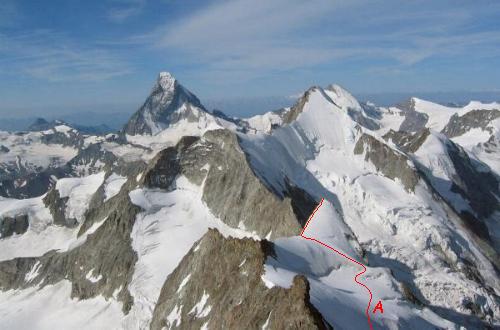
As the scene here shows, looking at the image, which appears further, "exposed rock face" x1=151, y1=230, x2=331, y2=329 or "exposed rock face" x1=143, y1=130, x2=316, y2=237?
"exposed rock face" x1=143, y1=130, x2=316, y2=237

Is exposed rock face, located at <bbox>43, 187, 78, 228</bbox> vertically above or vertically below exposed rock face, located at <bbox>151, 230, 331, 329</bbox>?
below

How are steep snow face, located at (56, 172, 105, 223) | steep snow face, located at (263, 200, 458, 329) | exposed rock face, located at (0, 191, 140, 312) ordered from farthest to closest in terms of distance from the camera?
steep snow face, located at (56, 172, 105, 223) → exposed rock face, located at (0, 191, 140, 312) → steep snow face, located at (263, 200, 458, 329)

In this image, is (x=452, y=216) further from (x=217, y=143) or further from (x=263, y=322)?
(x=263, y=322)

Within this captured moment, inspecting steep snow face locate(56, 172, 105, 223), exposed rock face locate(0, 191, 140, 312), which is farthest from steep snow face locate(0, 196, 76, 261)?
exposed rock face locate(0, 191, 140, 312)

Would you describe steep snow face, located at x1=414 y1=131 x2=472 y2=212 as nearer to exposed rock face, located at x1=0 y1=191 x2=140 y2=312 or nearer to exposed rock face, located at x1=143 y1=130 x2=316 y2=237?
exposed rock face, located at x1=143 y1=130 x2=316 y2=237

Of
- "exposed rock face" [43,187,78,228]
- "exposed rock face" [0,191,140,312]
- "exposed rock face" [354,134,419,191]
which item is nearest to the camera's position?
"exposed rock face" [0,191,140,312]

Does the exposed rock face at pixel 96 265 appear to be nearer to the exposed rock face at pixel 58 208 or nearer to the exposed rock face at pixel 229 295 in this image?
the exposed rock face at pixel 229 295

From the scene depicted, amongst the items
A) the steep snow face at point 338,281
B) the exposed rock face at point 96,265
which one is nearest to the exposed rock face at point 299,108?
the exposed rock face at point 96,265

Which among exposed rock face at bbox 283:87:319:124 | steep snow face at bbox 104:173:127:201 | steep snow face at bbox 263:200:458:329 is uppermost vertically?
exposed rock face at bbox 283:87:319:124
